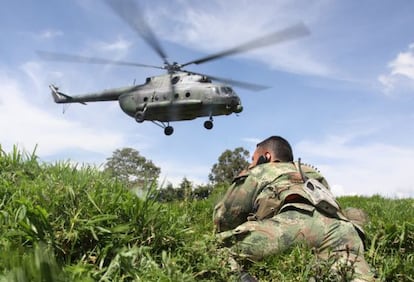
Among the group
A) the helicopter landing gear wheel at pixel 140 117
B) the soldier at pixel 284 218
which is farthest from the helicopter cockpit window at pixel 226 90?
the soldier at pixel 284 218

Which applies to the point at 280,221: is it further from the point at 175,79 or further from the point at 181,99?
the point at 175,79

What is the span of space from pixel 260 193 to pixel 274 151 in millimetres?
697

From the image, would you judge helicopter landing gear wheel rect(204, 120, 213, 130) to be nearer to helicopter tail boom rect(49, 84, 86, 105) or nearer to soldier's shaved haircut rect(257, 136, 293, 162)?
helicopter tail boom rect(49, 84, 86, 105)

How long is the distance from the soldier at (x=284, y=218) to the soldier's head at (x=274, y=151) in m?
0.09

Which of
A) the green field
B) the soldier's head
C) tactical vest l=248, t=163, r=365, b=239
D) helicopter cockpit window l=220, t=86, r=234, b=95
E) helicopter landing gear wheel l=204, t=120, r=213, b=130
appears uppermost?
helicopter cockpit window l=220, t=86, r=234, b=95

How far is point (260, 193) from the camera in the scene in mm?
4852

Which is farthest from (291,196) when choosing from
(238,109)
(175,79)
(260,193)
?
(175,79)

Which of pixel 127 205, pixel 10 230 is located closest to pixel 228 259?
pixel 127 205

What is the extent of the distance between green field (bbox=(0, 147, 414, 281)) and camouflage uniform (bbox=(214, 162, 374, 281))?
150 millimetres

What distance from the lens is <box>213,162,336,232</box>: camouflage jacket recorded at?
4598 millimetres

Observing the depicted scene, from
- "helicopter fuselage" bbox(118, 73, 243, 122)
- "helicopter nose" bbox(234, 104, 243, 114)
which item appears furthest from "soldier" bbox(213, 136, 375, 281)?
"helicopter nose" bbox(234, 104, 243, 114)

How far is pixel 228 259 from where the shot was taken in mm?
3641

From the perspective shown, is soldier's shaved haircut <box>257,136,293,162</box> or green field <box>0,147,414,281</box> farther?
soldier's shaved haircut <box>257,136,293,162</box>

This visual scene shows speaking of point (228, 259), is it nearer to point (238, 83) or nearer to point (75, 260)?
point (75, 260)
